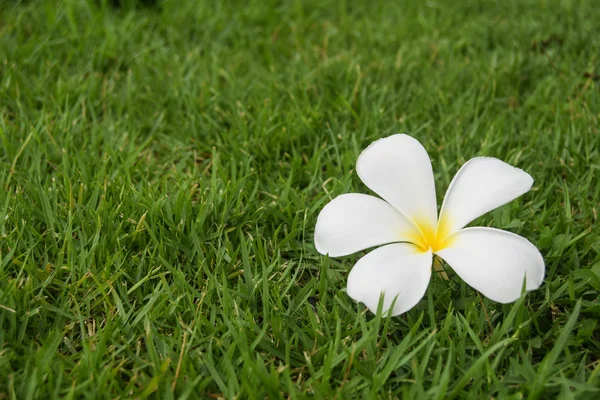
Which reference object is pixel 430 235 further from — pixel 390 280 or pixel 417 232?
pixel 390 280

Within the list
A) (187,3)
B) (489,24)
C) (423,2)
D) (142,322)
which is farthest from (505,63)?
(142,322)

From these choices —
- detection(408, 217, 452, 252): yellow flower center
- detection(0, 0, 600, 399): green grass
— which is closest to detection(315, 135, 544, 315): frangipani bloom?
detection(408, 217, 452, 252): yellow flower center

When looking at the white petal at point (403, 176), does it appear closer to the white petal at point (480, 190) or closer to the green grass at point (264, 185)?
the white petal at point (480, 190)

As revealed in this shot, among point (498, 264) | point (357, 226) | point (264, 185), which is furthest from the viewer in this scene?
point (264, 185)

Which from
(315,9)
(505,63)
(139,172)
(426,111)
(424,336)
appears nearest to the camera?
(424,336)

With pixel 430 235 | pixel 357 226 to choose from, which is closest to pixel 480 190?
pixel 430 235

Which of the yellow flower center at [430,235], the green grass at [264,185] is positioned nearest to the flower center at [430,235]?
the yellow flower center at [430,235]

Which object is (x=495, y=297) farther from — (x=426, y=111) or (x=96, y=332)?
(x=426, y=111)
